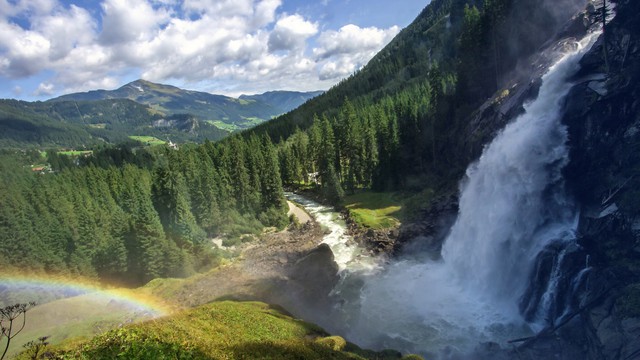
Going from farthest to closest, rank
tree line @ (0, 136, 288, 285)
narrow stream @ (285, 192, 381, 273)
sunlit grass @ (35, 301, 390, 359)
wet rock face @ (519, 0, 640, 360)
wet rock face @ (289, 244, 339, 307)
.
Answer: tree line @ (0, 136, 288, 285) < narrow stream @ (285, 192, 381, 273) < wet rock face @ (289, 244, 339, 307) < wet rock face @ (519, 0, 640, 360) < sunlit grass @ (35, 301, 390, 359)

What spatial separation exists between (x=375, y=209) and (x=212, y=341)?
54.2m

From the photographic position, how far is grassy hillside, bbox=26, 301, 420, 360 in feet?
53.9

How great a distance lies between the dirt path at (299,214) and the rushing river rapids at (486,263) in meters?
23.1

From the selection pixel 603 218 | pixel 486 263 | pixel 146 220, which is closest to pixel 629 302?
pixel 603 218

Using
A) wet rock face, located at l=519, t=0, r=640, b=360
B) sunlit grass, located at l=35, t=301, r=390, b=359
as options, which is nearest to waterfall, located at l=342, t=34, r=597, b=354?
wet rock face, located at l=519, t=0, r=640, b=360

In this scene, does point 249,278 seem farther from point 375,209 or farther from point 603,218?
point 603,218

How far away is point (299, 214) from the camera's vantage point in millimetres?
79125

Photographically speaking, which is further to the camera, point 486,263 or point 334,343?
point 486,263

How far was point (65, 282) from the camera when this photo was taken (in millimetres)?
58406

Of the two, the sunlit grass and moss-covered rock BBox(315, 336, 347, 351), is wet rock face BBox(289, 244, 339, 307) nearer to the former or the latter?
the sunlit grass

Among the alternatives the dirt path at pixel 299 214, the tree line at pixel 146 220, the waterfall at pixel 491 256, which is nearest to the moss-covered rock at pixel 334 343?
the waterfall at pixel 491 256

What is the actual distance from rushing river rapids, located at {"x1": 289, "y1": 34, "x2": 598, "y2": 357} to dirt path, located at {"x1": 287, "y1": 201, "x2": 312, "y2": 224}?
23.1 metres

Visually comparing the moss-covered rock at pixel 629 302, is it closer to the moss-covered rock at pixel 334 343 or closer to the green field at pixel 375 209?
the moss-covered rock at pixel 334 343

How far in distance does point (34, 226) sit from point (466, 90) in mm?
84635
